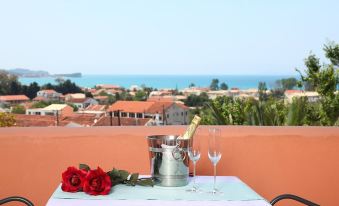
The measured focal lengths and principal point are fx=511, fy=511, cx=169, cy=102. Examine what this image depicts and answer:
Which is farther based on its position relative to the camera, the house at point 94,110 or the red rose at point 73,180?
the house at point 94,110

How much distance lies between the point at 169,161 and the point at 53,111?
24.3 m

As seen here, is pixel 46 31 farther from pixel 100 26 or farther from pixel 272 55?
pixel 272 55

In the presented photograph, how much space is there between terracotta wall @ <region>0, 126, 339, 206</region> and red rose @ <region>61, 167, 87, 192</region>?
861 mm

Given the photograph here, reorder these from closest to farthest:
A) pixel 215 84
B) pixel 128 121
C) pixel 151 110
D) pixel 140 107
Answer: pixel 151 110 → pixel 128 121 → pixel 140 107 → pixel 215 84

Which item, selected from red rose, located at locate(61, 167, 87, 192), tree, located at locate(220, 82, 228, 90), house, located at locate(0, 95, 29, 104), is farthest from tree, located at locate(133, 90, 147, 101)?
red rose, located at locate(61, 167, 87, 192)

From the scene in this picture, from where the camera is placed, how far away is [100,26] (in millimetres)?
42750

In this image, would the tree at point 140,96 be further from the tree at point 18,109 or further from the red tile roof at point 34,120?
the tree at point 18,109

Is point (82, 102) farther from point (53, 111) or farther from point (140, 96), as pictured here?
point (140, 96)

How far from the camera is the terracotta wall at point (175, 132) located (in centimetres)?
270

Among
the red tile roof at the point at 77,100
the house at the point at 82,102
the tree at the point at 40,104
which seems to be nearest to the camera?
the tree at the point at 40,104

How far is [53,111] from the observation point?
25.5m

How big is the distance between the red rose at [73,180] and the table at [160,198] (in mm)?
23

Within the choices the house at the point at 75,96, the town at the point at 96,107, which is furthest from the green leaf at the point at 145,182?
the house at the point at 75,96

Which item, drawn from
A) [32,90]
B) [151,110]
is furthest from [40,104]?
[151,110]
